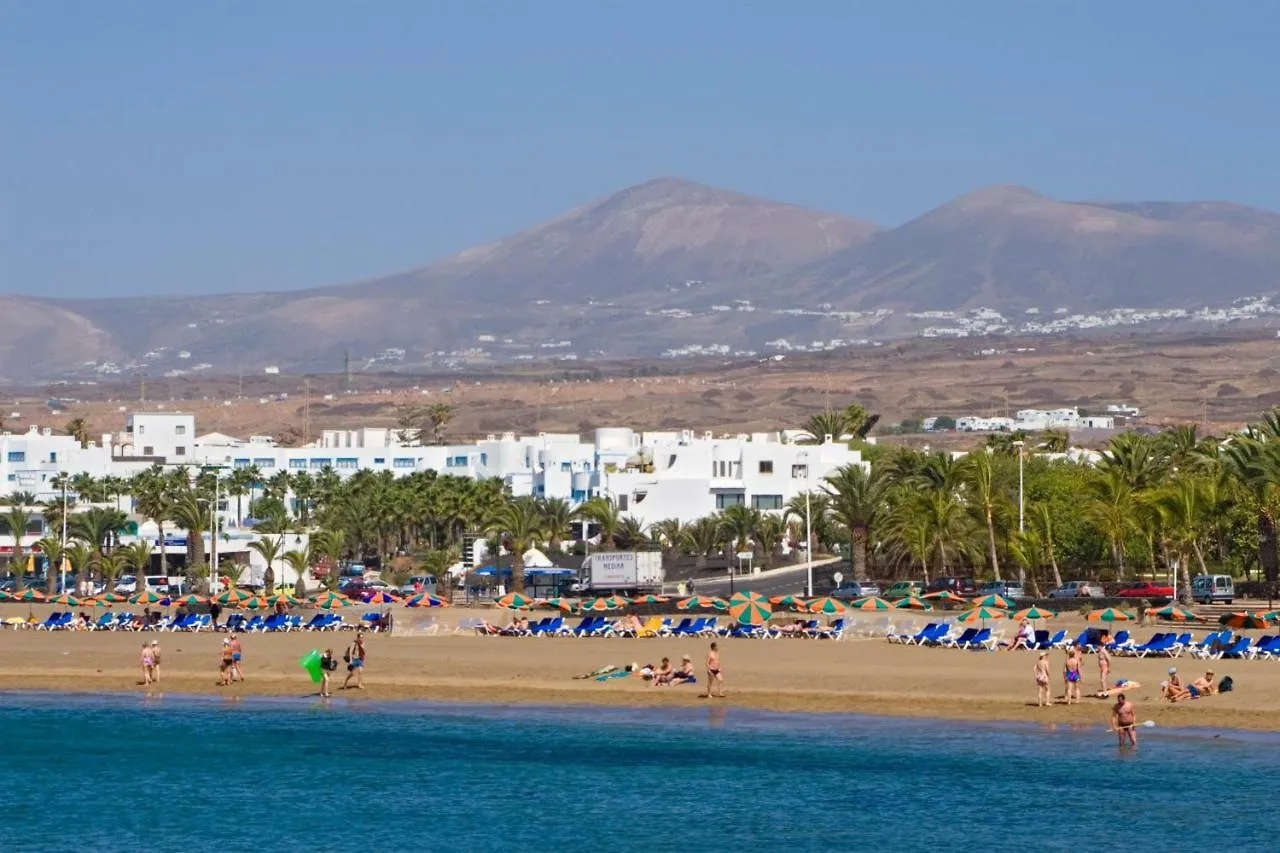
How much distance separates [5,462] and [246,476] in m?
24.1

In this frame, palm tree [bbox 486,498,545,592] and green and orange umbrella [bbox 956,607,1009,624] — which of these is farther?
palm tree [bbox 486,498,545,592]

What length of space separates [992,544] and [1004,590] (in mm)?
5167

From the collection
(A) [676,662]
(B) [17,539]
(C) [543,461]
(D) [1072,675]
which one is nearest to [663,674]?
(A) [676,662]

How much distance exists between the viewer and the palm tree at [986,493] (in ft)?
247

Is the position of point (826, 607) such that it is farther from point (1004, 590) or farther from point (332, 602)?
point (332, 602)

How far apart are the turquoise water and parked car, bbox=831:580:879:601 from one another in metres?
30.4

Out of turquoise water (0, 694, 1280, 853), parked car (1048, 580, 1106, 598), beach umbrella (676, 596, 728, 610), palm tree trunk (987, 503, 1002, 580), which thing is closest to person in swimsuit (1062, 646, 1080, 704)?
turquoise water (0, 694, 1280, 853)

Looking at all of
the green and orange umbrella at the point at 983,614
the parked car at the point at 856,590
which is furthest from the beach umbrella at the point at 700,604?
the green and orange umbrella at the point at 983,614

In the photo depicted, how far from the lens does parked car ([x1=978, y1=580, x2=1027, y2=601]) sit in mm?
69363

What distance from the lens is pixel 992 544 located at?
246 ft

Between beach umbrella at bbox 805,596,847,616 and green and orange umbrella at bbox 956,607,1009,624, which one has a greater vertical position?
beach umbrella at bbox 805,596,847,616

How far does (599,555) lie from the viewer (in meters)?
79.8

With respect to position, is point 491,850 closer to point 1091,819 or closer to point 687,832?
point 687,832

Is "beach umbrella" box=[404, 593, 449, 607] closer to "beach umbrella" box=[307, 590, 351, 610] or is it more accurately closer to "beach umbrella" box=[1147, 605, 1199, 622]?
"beach umbrella" box=[307, 590, 351, 610]
